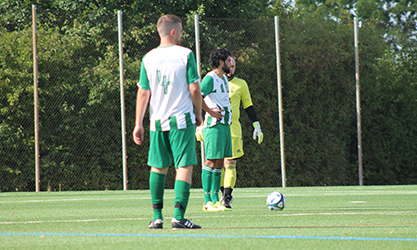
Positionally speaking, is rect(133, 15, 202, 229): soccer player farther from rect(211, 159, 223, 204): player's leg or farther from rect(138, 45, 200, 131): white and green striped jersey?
rect(211, 159, 223, 204): player's leg

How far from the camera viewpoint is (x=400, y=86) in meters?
16.6

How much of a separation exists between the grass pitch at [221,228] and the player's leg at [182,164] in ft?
0.53

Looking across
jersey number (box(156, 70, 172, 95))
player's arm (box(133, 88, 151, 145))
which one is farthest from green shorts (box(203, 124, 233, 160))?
jersey number (box(156, 70, 172, 95))

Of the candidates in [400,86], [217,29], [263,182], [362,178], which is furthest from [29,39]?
[400,86]

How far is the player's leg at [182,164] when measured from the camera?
4891 millimetres

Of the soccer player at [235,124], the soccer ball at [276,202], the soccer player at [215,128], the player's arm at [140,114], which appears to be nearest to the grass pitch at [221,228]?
the soccer ball at [276,202]

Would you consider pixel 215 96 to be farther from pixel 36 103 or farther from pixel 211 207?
pixel 36 103

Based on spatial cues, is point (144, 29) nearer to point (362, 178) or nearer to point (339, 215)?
point (362, 178)

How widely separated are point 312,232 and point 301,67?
36.3 feet

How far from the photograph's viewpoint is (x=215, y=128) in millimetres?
7312

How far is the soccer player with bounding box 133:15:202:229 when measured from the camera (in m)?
4.93

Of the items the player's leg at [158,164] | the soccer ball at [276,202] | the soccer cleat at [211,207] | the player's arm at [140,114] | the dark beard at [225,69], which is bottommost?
the soccer cleat at [211,207]

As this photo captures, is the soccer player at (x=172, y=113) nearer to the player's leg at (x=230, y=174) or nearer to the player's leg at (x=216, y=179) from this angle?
the player's leg at (x=216, y=179)

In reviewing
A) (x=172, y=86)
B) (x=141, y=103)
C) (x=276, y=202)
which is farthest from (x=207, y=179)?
(x=172, y=86)
